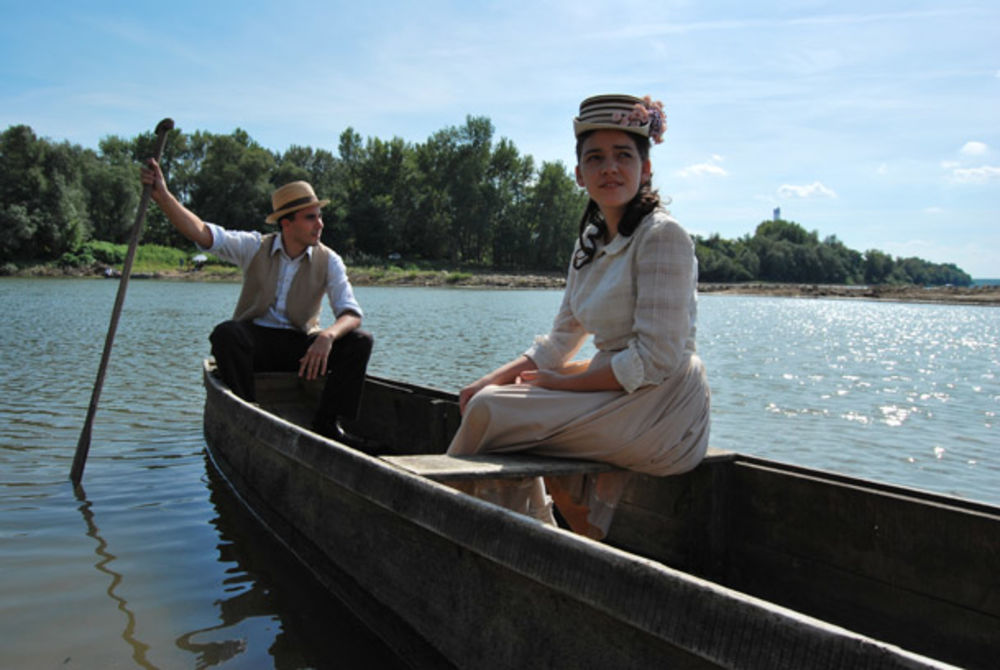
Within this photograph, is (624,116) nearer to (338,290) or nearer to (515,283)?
(338,290)

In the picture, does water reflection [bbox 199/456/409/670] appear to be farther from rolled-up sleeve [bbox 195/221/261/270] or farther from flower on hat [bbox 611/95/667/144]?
flower on hat [bbox 611/95/667/144]

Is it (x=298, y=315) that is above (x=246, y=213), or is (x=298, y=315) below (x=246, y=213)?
below

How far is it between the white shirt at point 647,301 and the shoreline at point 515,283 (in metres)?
65.1

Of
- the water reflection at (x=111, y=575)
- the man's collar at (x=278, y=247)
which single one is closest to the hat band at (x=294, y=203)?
the man's collar at (x=278, y=247)

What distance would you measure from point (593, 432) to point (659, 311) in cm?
56

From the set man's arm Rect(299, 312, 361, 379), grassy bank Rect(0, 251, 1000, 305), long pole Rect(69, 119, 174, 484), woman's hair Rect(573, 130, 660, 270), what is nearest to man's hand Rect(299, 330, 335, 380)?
man's arm Rect(299, 312, 361, 379)

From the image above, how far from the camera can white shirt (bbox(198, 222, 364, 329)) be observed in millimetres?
6199

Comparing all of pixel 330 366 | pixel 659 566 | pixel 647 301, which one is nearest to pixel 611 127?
pixel 647 301

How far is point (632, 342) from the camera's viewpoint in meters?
3.05

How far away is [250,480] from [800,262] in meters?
139

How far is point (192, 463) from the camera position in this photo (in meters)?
7.07

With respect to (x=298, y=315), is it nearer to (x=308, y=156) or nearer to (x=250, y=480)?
(x=250, y=480)

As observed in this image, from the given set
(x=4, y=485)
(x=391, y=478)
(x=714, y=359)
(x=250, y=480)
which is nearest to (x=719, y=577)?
Result: (x=391, y=478)

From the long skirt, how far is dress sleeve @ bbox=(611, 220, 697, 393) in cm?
13
